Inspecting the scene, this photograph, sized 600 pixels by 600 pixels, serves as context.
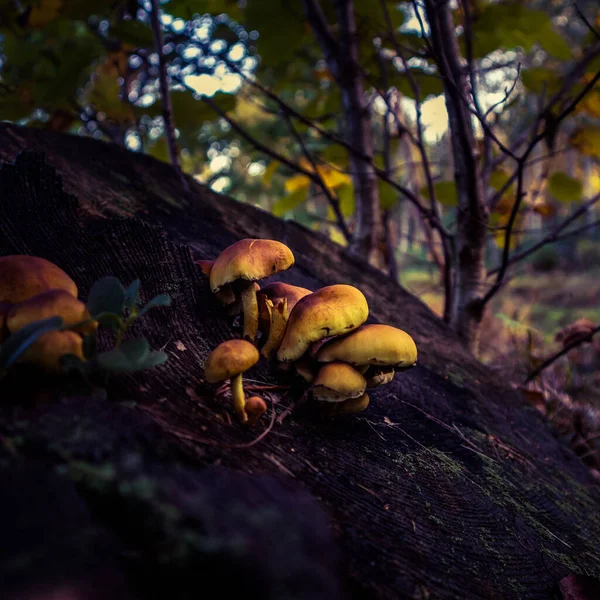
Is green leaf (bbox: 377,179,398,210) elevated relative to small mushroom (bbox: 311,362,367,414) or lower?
elevated

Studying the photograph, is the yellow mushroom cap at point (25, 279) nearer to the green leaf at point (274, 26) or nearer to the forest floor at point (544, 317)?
the green leaf at point (274, 26)

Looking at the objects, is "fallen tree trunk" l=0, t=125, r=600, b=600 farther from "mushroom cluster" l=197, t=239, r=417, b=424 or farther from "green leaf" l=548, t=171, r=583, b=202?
"green leaf" l=548, t=171, r=583, b=202

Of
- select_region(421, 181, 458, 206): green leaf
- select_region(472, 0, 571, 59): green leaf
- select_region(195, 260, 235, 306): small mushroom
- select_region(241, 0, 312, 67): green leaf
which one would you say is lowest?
select_region(195, 260, 235, 306): small mushroom

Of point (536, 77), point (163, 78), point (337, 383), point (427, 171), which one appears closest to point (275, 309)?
point (337, 383)

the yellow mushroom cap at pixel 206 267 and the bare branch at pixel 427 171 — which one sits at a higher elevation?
the bare branch at pixel 427 171

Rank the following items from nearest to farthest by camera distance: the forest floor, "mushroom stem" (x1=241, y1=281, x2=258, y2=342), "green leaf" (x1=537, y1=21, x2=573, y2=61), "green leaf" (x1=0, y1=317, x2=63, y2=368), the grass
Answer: "green leaf" (x1=0, y1=317, x2=63, y2=368), "mushroom stem" (x1=241, y1=281, x2=258, y2=342), "green leaf" (x1=537, y1=21, x2=573, y2=61), the forest floor, the grass

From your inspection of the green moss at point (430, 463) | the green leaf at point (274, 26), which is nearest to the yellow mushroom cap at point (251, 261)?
the green moss at point (430, 463)

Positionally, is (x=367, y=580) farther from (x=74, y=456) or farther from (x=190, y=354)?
(x=190, y=354)

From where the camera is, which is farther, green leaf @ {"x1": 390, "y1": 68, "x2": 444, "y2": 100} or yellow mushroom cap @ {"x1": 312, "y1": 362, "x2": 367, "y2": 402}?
green leaf @ {"x1": 390, "y1": 68, "x2": 444, "y2": 100}

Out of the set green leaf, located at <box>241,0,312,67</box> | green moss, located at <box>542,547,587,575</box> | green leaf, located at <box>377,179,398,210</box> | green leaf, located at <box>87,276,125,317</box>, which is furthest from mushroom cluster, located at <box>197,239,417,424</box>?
green leaf, located at <box>377,179,398,210</box>
